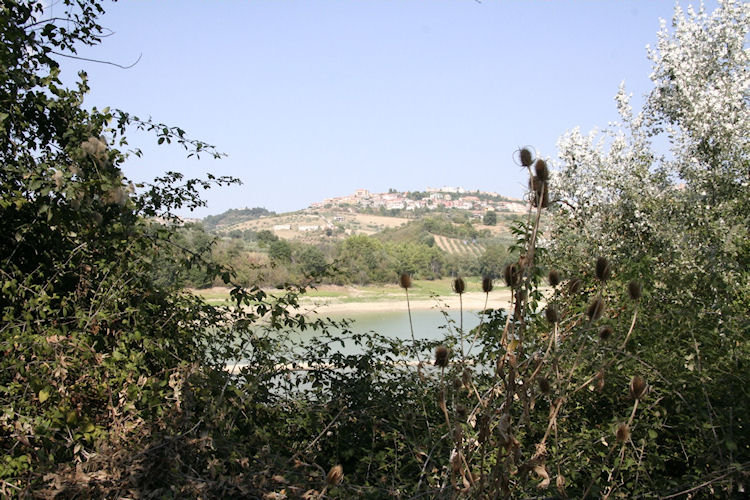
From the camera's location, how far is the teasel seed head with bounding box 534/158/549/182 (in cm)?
154

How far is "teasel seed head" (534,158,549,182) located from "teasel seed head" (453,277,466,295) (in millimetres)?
420

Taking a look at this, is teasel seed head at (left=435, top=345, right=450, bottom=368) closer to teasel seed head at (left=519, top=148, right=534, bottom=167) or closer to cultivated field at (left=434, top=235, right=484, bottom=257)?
teasel seed head at (left=519, top=148, right=534, bottom=167)

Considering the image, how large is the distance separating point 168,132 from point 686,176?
5999 mm

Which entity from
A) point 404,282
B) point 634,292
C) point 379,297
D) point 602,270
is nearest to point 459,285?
point 404,282

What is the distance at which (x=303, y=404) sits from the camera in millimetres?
3322

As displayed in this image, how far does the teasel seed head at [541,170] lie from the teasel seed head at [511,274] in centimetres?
24

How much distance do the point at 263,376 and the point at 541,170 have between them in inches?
88.0

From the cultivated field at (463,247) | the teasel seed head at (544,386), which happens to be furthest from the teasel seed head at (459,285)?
the cultivated field at (463,247)

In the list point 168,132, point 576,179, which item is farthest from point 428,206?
point 168,132

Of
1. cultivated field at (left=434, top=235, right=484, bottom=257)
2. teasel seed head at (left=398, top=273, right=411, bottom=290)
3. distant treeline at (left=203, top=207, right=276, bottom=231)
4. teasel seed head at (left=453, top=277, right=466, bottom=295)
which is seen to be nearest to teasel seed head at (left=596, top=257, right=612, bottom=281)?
teasel seed head at (left=453, top=277, right=466, bottom=295)

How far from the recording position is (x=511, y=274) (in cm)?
162

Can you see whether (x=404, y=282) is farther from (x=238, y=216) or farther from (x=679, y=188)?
(x=238, y=216)

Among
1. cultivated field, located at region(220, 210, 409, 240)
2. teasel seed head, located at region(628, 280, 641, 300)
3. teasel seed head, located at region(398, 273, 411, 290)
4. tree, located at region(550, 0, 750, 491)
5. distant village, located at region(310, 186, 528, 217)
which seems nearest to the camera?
teasel seed head, located at region(628, 280, 641, 300)

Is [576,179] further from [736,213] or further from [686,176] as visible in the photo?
[736,213]
